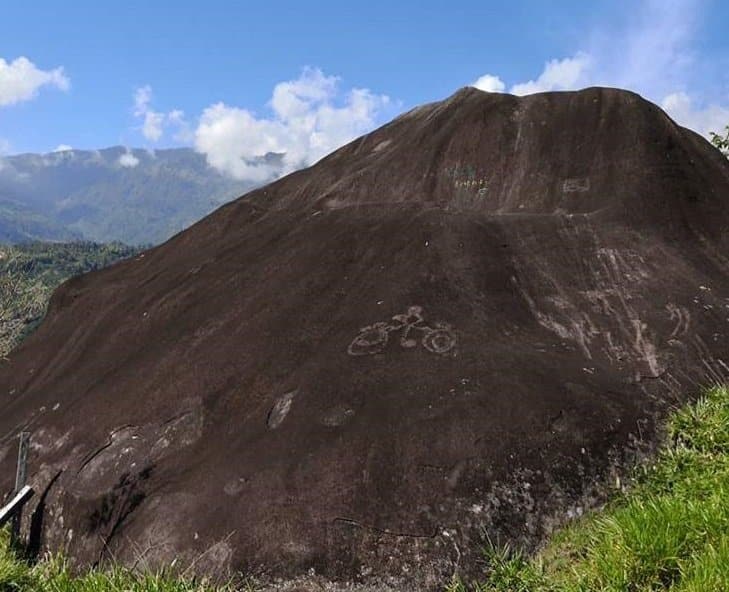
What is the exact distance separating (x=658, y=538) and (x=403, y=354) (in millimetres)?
4649

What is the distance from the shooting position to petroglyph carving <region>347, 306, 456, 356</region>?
32.9 feet

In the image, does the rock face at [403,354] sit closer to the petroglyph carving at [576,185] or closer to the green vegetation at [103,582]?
the petroglyph carving at [576,185]

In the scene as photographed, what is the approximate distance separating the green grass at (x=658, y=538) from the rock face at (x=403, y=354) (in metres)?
0.35

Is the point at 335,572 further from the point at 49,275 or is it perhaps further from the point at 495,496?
the point at 49,275

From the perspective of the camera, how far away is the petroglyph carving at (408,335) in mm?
10039

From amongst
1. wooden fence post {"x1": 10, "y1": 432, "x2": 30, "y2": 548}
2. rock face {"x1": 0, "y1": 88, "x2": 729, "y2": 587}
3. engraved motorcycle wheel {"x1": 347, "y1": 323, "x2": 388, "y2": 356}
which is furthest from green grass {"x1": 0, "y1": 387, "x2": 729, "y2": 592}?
engraved motorcycle wheel {"x1": 347, "y1": 323, "x2": 388, "y2": 356}

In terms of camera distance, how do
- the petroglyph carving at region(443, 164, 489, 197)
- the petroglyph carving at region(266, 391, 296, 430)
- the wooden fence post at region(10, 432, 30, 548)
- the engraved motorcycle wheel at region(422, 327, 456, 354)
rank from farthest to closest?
the petroglyph carving at region(443, 164, 489, 197) < the engraved motorcycle wheel at region(422, 327, 456, 354) < the wooden fence post at region(10, 432, 30, 548) < the petroglyph carving at region(266, 391, 296, 430)

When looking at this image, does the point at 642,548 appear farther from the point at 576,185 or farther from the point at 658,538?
the point at 576,185

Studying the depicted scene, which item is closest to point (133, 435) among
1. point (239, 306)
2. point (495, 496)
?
point (239, 306)

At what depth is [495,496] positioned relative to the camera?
7656 mm

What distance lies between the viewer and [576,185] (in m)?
14.2

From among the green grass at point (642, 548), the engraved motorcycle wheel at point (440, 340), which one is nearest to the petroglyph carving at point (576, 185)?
the engraved motorcycle wheel at point (440, 340)

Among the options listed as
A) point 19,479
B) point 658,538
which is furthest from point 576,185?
point 19,479

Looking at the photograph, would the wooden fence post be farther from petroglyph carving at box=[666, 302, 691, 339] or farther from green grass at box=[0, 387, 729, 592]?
petroglyph carving at box=[666, 302, 691, 339]
